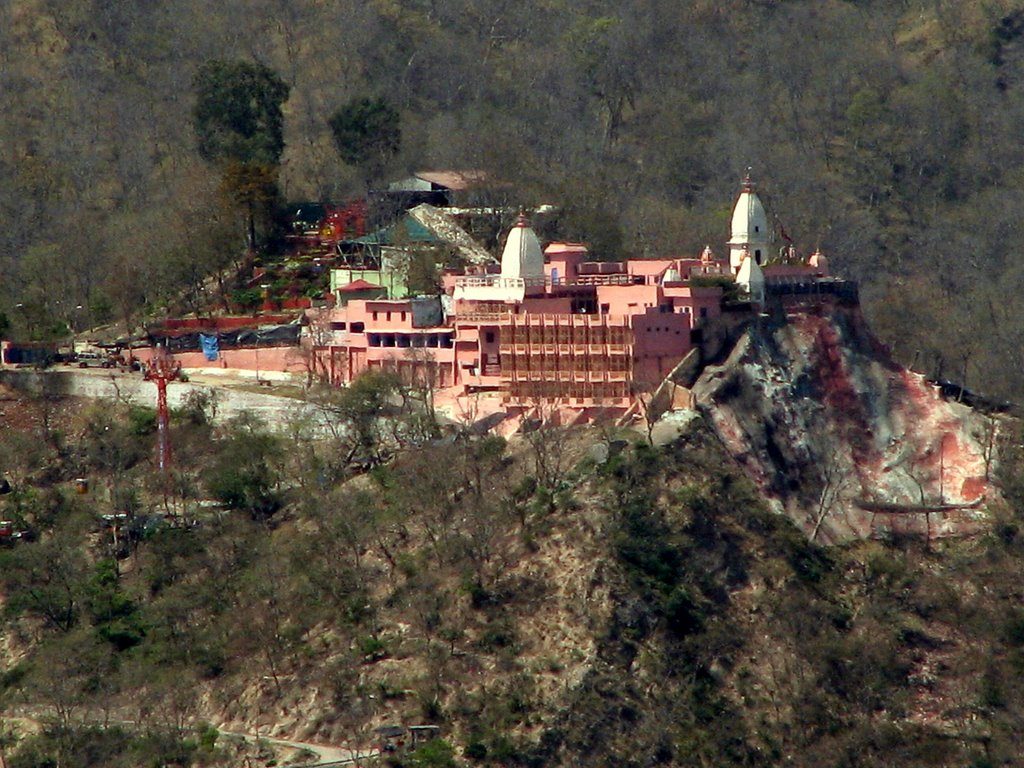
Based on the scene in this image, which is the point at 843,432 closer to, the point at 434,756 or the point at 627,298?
the point at 627,298

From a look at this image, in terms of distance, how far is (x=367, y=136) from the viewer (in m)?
76.5

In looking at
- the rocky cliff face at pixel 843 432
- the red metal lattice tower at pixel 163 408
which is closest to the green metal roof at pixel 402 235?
the red metal lattice tower at pixel 163 408

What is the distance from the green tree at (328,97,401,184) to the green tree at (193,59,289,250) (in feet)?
5.31

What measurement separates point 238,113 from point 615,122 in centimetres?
2089

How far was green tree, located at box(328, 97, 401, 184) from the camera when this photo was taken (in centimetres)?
7638

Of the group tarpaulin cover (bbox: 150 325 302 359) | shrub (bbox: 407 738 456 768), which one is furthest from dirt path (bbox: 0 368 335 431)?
shrub (bbox: 407 738 456 768)

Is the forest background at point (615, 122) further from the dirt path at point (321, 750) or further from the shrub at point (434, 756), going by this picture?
the shrub at point (434, 756)

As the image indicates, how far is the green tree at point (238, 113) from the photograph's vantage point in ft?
243

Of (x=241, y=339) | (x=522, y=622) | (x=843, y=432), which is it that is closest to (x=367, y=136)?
(x=241, y=339)

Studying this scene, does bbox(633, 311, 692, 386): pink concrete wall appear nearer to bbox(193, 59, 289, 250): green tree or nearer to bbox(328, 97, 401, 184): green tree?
bbox(193, 59, 289, 250): green tree

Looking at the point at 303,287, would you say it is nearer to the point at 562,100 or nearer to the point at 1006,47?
the point at 562,100

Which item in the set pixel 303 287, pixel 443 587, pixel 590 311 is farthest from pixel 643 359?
pixel 303 287

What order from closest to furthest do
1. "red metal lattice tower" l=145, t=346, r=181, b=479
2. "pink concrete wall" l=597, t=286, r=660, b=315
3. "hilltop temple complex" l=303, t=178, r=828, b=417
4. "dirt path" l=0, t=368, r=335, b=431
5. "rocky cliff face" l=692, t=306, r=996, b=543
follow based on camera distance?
"rocky cliff face" l=692, t=306, r=996, b=543, "hilltop temple complex" l=303, t=178, r=828, b=417, "pink concrete wall" l=597, t=286, r=660, b=315, "red metal lattice tower" l=145, t=346, r=181, b=479, "dirt path" l=0, t=368, r=335, b=431

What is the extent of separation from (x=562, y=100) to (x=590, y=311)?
34994 millimetres
